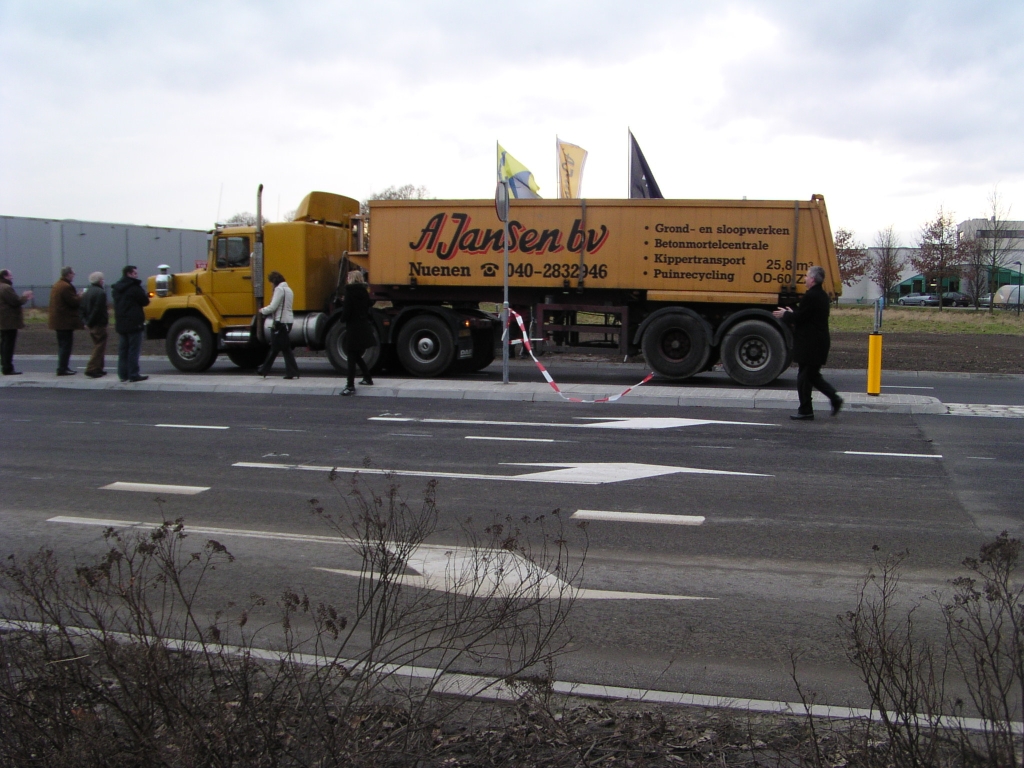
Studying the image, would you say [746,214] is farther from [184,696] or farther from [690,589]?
[184,696]

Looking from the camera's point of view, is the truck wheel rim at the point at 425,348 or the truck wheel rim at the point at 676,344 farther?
the truck wheel rim at the point at 425,348

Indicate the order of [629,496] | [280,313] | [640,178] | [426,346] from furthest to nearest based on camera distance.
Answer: [640,178], [426,346], [280,313], [629,496]

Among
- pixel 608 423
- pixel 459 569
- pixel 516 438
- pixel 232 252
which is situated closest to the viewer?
pixel 459 569

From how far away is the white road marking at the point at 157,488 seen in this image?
802cm

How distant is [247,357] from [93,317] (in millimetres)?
3659

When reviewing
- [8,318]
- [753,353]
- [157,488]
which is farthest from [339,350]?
[157,488]

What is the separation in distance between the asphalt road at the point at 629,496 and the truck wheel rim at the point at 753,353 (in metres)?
3.19

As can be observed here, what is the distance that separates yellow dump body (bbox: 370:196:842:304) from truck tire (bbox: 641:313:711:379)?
1.45 feet

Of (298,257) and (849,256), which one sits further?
(849,256)

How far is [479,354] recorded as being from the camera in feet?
61.6

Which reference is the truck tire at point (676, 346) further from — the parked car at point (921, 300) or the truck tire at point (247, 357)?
the parked car at point (921, 300)

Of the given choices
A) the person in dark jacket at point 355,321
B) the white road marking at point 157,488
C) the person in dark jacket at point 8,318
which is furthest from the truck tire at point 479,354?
the white road marking at point 157,488

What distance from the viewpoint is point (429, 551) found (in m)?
6.19

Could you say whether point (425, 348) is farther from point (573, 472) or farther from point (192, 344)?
point (573, 472)
